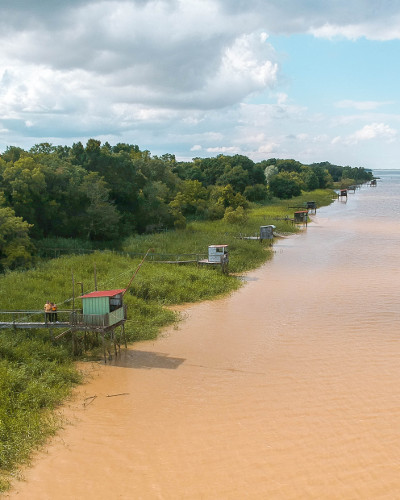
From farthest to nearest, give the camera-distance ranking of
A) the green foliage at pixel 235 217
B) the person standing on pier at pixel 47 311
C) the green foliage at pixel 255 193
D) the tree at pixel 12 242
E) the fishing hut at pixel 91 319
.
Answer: the green foliage at pixel 255 193
the green foliage at pixel 235 217
the tree at pixel 12 242
the person standing on pier at pixel 47 311
the fishing hut at pixel 91 319

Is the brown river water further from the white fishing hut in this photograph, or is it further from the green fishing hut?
the white fishing hut

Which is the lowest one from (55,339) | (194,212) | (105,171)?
(55,339)

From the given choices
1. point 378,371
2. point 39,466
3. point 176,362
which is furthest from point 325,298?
point 39,466

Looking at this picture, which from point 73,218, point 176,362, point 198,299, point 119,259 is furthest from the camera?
point 73,218

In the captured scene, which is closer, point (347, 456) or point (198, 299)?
point (347, 456)

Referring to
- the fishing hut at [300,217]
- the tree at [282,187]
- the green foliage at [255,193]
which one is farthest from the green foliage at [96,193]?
the tree at [282,187]

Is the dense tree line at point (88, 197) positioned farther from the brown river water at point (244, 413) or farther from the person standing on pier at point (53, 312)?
the brown river water at point (244, 413)

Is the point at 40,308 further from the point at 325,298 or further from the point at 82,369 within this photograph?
the point at 325,298
